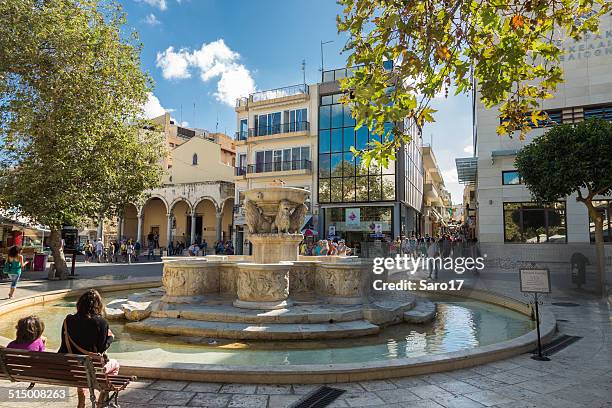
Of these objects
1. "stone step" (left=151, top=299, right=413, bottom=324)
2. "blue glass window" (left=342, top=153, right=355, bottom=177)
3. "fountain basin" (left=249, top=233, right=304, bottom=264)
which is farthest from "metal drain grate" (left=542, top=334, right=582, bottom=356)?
"blue glass window" (left=342, top=153, right=355, bottom=177)

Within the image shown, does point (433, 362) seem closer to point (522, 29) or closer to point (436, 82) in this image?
point (436, 82)

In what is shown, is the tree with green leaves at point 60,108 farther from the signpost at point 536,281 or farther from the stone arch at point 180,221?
the stone arch at point 180,221

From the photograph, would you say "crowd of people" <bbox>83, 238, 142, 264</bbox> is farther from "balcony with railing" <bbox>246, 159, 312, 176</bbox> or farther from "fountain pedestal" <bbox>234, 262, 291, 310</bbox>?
"fountain pedestal" <bbox>234, 262, 291, 310</bbox>

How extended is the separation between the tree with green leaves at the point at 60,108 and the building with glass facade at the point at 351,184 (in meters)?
18.6

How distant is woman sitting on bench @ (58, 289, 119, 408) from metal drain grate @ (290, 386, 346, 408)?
182 centimetres

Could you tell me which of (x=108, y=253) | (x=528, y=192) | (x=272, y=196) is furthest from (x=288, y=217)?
(x=108, y=253)

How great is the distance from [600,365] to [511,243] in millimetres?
17364

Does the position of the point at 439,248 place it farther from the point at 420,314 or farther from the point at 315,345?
the point at 315,345

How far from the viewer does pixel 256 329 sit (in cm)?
647

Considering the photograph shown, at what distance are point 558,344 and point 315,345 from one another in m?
3.95

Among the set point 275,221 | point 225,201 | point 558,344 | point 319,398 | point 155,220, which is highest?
point 225,201

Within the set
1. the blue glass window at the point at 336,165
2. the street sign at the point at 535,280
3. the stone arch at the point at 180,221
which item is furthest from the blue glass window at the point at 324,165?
the street sign at the point at 535,280

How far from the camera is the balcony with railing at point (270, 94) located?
3312cm

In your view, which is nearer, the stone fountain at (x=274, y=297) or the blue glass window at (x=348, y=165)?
the stone fountain at (x=274, y=297)
